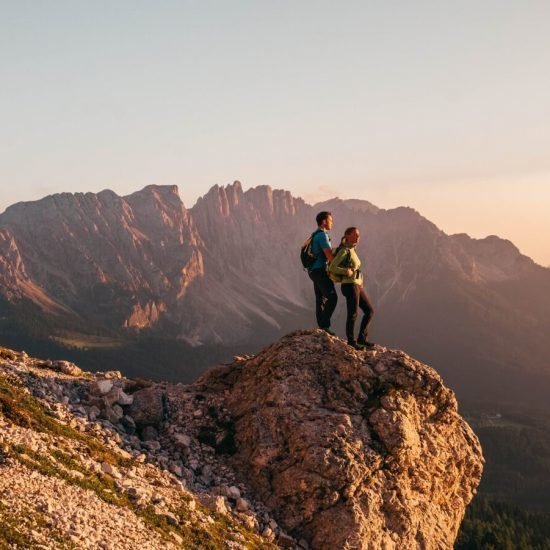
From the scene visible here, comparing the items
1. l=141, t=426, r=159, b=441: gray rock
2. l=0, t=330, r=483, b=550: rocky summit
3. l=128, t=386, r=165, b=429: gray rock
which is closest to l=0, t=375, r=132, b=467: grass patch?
l=0, t=330, r=483, b=550: rocky summit

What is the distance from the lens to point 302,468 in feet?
86.4

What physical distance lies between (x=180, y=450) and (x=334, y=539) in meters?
7.84

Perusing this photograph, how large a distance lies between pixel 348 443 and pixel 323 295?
8.03 metres

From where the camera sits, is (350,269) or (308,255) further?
(308,255)

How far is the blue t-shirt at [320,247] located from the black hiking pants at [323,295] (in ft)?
0.97

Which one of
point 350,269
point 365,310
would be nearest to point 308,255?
point 350,269

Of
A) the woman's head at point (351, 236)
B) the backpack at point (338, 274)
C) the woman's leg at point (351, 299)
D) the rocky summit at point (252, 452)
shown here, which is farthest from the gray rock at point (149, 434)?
the woman's head at point (351, 236)

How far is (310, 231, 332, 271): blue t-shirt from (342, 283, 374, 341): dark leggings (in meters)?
1.72

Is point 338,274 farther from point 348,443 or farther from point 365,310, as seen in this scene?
point 348,443

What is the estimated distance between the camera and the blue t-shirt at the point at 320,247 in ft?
99.3

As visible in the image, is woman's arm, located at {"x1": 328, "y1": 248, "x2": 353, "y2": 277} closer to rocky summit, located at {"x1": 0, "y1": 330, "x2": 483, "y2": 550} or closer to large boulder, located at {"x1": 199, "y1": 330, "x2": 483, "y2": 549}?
large boulder, located at {"x1": 199, "y1": 330, "x2": 483, "y2": 549}

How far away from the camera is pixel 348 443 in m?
27.0

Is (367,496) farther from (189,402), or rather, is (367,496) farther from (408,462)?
(189,402)

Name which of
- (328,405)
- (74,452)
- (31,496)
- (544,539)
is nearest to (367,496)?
(328,405)
